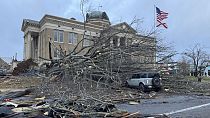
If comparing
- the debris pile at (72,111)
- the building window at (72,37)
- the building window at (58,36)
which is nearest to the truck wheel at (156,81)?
the debris pile at (72,111)

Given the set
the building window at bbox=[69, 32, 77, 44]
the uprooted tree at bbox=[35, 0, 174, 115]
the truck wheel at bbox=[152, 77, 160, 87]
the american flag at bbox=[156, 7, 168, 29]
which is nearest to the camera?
the uprooted tree at bbox=[35, 0, 174, 115]

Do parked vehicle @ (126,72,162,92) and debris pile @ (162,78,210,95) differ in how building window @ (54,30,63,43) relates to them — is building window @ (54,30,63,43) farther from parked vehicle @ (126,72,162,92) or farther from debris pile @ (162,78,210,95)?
debris pile @ (162,78,210,95)

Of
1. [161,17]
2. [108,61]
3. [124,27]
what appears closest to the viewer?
[108,61]

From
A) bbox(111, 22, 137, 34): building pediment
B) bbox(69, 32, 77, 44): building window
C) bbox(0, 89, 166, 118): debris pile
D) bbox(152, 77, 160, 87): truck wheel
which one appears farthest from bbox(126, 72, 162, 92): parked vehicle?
bbox(69, 32, 77, 44): building window

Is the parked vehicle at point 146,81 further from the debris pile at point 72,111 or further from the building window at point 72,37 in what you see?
the building window at point 72,37

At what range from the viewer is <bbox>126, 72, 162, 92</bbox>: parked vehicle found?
Answer: 2423 cm

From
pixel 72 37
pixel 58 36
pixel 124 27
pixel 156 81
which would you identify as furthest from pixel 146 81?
pixel 72 37

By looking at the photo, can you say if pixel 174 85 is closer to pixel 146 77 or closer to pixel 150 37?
pixel 146 77

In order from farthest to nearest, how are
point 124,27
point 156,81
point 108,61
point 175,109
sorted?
point 156,81
point 124,27
point 108,61
point 175,109

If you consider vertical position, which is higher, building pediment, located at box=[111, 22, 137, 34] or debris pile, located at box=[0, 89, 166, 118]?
building pediment, located at box=[111, 22, 137, 34]

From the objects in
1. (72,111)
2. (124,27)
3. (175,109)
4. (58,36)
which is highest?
(58,36)

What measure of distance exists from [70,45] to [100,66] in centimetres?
4373

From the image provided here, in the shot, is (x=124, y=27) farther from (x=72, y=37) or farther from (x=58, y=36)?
(x=72, y=37)

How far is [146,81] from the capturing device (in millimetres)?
25125
